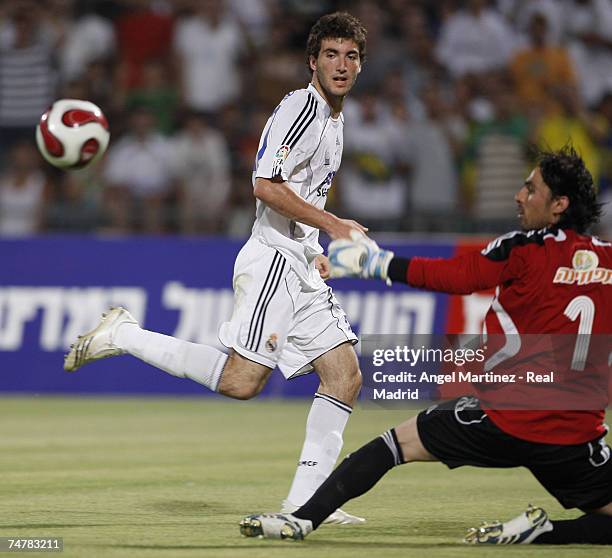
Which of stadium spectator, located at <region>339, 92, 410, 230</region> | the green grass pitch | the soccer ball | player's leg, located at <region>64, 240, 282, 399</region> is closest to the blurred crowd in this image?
stadium spectator, located at <region>339, 92, 410, 230</region>

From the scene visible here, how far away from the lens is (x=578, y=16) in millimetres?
16438

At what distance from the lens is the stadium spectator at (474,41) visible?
52.9 ft

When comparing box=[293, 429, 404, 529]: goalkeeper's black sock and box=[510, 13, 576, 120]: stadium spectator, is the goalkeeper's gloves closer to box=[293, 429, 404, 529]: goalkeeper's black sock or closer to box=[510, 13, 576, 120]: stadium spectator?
box=[293, 429, 404, 529]: goalkeeper's black sock

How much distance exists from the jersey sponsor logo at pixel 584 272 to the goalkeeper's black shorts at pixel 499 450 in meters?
0.67

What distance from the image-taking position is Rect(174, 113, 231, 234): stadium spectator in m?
14.8

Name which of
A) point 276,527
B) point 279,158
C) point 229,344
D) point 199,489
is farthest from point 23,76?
point 276,527

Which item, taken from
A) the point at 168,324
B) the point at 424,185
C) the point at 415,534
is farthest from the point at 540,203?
the point at 424,185

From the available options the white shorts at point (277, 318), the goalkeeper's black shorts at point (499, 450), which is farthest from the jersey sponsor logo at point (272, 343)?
the goalkeeper's black shorts at point (499, 450)

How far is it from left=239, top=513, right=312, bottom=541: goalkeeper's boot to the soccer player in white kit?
17.5 inches

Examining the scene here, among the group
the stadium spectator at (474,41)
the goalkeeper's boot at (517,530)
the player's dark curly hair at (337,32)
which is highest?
the stadium spectator at (474,41)

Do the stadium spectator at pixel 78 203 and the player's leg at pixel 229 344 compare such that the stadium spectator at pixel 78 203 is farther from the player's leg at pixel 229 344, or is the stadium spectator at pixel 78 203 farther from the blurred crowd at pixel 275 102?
the player's leg at pixel 229 344

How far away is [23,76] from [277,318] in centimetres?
984

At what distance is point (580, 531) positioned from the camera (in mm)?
5797

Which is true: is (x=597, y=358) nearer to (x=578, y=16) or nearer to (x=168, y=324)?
(x=168, y=324)
